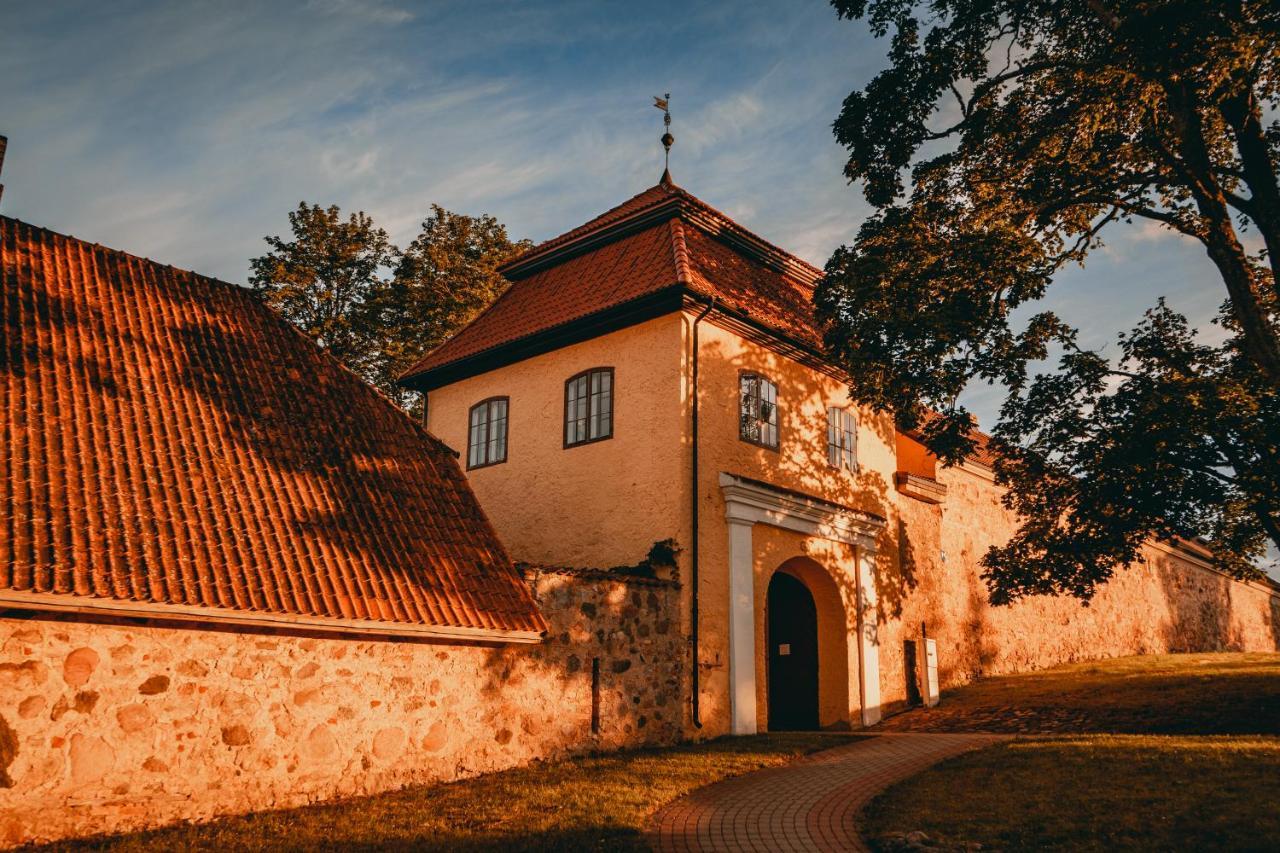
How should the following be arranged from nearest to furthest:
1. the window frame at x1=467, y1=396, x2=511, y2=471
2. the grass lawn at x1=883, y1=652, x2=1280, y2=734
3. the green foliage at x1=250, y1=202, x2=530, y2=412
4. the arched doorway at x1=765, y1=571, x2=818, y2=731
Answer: the grass lawn at x1=883, y1=652, x2=1280, y2=734, the arched doorway at x1=765, y1=571, x2=818, y2=731, the window frame at x1=467, y1=396, x2=511, y2=471, the green foliage at x1=250, y1=202, x2=530, y2=412

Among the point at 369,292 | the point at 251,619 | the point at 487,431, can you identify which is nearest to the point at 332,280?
the point at 369,292

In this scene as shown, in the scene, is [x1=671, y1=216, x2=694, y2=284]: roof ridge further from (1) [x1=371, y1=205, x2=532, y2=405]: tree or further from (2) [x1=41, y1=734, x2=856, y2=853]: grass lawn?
(1) [x1=371, y1=205, x2=532, y2=405]: tree

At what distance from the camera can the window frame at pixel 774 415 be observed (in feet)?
50.3

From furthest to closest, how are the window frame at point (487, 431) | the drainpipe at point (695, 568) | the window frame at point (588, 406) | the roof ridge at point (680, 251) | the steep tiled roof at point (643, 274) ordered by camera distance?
the window frame at point (487, 431), the steep tiled roof at point (643, 274), the window frame at point (588, 406), the roof ridge at point (680, 251), the drainpipe at point (695, 568)

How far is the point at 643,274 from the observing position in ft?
51.5

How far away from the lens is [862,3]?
13.4 m

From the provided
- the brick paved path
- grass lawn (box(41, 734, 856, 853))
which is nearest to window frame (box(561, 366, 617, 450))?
grass lawn (box(41, 734, 856, 853))

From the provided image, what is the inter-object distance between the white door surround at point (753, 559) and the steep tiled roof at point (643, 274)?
3.03 meters

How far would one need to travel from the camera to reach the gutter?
7.34 metres

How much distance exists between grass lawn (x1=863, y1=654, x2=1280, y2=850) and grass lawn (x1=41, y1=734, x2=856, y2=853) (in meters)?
2.29

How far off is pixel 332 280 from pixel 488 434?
11.1m

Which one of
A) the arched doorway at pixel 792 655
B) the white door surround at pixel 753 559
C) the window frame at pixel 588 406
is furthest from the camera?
the arched doorway at pixel 792 655

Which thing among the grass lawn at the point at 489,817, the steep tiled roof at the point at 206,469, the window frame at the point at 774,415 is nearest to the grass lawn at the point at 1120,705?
the window frame at the point at 774,415

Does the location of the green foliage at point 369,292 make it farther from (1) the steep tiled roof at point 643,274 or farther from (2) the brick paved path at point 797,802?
(2) the brick paved path at point 797,802
